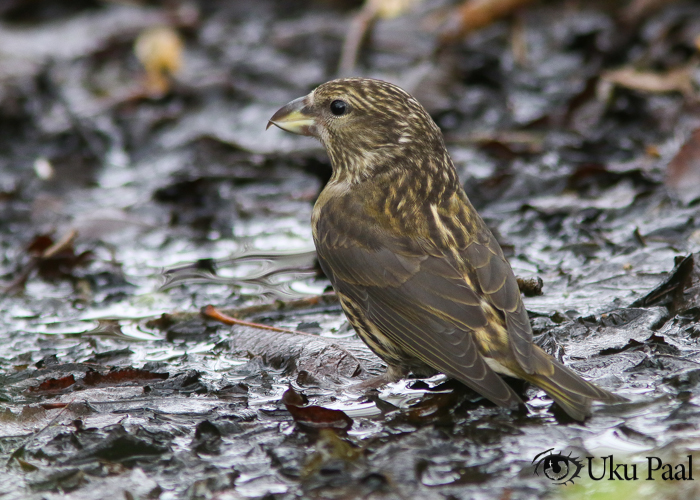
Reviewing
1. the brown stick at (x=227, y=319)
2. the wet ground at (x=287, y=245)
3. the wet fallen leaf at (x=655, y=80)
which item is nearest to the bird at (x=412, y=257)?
the wet ground at (x=287, y=245)

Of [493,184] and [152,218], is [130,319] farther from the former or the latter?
[493,184]

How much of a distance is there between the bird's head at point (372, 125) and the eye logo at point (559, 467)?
82.2 inches

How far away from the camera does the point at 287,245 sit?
6.30 meters

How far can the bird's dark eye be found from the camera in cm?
497

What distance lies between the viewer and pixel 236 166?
752cm

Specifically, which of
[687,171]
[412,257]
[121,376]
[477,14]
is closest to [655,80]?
[687,171]

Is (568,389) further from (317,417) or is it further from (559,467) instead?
(317,417)

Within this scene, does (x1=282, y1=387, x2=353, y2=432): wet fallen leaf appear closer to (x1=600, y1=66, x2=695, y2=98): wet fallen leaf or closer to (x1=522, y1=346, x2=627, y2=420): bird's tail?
(x1=522, y1=346, x2=627, y2=420): bird's tail

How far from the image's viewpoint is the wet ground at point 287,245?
3463mm

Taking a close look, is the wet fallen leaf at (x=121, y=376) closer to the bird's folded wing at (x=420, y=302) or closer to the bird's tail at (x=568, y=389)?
the bird's folded wing at (x=420, y=302)

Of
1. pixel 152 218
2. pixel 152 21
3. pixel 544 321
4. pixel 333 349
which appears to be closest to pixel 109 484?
pixel 333 349

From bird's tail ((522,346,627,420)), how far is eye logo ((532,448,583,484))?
0.28m

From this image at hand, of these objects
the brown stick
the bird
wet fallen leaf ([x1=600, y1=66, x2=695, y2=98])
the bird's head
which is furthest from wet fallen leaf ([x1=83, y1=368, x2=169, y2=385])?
wet fallen leaf ([x1=600, y1=66, x2=695, y2=98])

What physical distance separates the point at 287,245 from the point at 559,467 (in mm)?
3406
